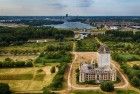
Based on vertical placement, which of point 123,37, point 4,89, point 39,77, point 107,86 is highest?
point 123,37

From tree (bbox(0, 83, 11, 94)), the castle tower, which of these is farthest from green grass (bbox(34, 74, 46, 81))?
the castle tower

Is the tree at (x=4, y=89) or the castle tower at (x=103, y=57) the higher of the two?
the castle tower at (x=103, y=57)

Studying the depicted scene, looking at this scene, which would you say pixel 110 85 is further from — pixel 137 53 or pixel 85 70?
pixel 137 53

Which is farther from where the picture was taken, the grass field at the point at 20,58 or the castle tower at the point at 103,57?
the grass field at the point at 20,58

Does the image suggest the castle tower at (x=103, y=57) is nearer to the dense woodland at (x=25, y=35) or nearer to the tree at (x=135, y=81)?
the tree at (x=135, y=81)

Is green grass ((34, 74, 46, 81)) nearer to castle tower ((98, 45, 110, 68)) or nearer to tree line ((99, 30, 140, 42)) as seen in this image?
castle tower ((98, 45, 110, 68))

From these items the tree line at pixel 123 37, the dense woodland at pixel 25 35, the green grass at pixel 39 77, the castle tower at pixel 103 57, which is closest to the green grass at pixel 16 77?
the green grass at pixel 39 77

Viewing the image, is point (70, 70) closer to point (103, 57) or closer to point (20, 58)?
point (103, 57)

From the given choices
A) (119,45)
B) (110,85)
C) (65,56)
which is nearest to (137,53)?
(119,45)

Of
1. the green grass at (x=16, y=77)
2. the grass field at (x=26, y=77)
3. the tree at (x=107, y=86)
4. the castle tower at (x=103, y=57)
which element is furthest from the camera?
the castle tower at (x=103, y=57)

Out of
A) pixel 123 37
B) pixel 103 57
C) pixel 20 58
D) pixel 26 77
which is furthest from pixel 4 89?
pixel 123 37

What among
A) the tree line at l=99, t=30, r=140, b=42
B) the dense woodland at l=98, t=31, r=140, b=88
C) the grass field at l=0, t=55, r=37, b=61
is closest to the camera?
the dense woodland at l=98, t=31, r=140, b=88
